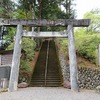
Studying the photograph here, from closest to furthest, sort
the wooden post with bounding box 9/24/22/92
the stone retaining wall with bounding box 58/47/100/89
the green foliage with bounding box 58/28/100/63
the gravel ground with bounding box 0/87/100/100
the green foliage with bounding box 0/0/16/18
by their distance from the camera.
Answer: the gravel ground with bounding box 0/87/100/100 → the wooden post with bounding box 9/24/22/92 → the stone retaining wall with bounding box 58/47/100/89 → the green foliage with bounding box 58/28/100/63 → the green foliage with bounding box 0/0/16/18

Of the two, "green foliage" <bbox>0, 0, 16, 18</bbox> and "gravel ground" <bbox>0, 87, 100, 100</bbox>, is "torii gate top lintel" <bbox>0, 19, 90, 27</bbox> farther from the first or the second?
"green foliage" <bbox>0, 0, 16, 18</bbox>

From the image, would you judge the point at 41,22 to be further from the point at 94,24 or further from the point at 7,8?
the point at 7,8

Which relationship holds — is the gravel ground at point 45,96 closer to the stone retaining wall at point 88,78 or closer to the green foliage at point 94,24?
the stone retaining wall at point 88,78

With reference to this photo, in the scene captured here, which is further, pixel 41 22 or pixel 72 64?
pixel 41 22

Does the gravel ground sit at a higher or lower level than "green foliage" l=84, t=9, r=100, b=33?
lower

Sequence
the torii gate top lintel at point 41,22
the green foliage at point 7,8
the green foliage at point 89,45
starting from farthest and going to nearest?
the green foliage at point 7,8, the green foliage at point 89,45, the torii gate top lintel at point 41,22

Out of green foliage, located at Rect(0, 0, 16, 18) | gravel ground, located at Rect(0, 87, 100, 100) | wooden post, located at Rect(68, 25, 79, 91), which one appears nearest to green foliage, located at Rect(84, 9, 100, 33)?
wooden post, located at Rect(68, 25, 79, 91)

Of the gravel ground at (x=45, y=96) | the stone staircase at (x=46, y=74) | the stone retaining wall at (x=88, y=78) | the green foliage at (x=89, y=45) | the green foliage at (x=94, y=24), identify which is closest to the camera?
the gravel ground at (x=45, y=96)

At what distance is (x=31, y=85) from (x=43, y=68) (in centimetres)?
409

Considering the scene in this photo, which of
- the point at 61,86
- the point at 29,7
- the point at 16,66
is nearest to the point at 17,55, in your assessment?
the point at 16,66

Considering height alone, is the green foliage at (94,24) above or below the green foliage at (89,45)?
above

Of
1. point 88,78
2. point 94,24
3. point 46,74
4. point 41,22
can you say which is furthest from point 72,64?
point 94,24

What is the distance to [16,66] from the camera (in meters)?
15.0

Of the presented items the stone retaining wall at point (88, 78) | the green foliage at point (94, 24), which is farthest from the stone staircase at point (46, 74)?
the green foliage at point (94, 24)
